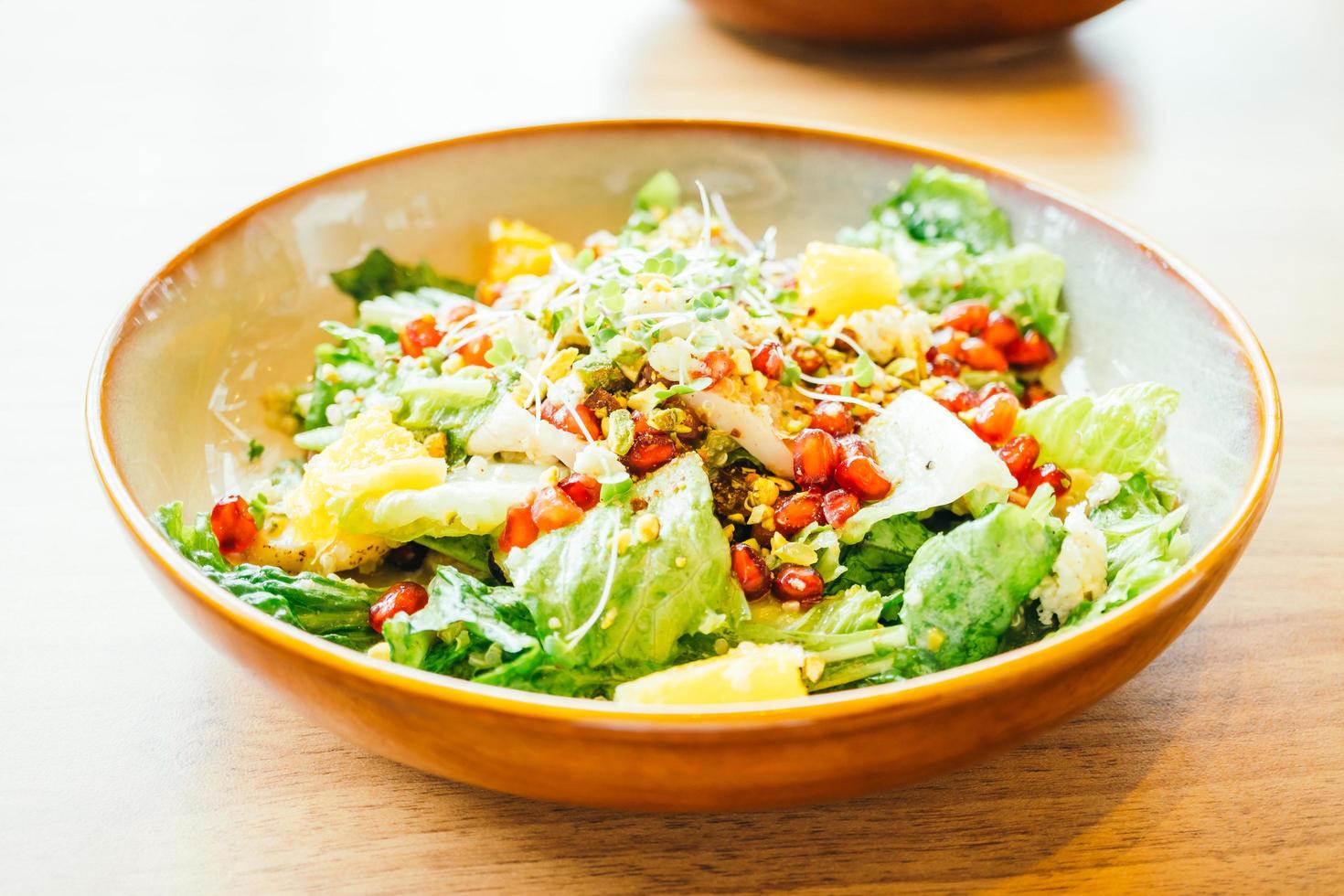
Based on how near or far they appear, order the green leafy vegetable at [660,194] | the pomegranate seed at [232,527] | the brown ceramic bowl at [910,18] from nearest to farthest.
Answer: the pomegranate seed at [232,527] < the green leafy vegetable at [660,194] < the brown ceramic bowl at [910,18]

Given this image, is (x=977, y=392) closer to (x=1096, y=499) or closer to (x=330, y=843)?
(x=1096, y=499)

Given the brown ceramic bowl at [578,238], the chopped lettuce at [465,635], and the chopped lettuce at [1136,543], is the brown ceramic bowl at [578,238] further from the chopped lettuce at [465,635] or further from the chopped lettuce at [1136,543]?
the chopped lettuce at [465,635]

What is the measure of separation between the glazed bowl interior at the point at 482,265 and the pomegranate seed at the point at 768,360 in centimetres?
85

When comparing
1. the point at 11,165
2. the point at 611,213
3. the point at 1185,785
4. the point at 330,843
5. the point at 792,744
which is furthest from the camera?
the point at 11,165

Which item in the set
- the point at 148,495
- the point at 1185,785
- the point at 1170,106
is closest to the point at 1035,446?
the point at 1185,785

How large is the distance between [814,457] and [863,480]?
0.35ft

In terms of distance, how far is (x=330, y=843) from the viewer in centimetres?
169

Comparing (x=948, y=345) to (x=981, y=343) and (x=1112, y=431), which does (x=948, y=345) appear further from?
(x=1112, y=431)

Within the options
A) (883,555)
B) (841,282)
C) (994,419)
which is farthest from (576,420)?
(994,419)

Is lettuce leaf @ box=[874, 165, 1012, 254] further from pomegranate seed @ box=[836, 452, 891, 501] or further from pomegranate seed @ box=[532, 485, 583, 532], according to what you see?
pomegranate seed @ box=[532, 485, 583, 532]

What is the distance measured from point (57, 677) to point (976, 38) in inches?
162

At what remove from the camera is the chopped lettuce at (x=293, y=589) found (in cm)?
189

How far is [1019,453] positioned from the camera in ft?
7.47

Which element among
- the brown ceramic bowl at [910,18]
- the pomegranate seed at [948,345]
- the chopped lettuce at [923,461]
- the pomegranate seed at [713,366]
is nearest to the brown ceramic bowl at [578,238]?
the pomegranate seed at [948,345]
